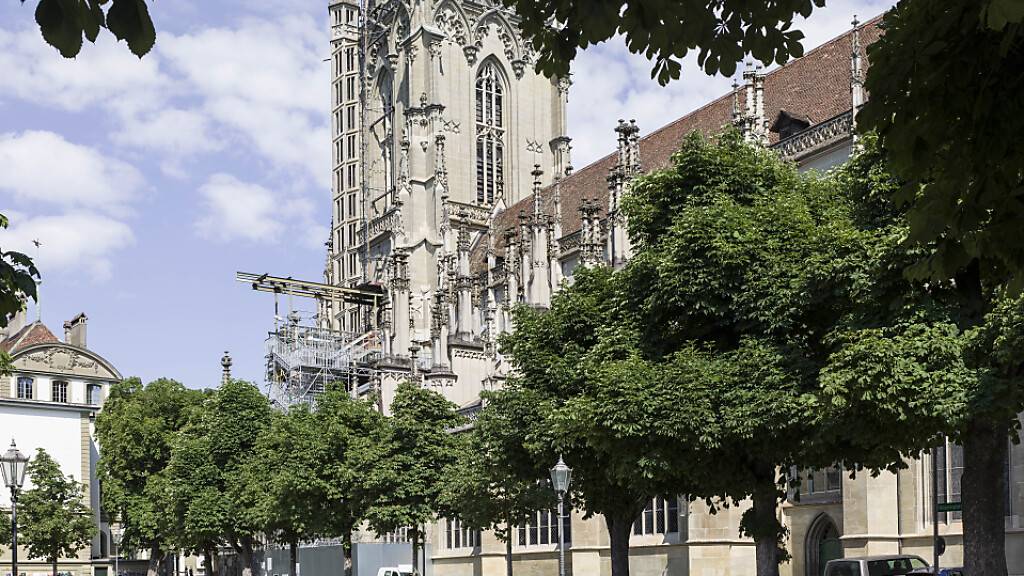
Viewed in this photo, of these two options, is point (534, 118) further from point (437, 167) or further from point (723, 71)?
point (723, 71)

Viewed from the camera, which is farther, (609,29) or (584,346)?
(584,346)

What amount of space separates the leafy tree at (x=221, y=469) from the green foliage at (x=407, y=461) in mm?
10302

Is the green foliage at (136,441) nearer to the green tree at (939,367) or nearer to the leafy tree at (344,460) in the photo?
the leafy tree at (344,460)

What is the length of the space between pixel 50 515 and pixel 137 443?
18.1 feet

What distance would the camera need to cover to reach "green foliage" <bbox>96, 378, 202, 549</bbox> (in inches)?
2514

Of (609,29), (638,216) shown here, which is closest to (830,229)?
(638,216)

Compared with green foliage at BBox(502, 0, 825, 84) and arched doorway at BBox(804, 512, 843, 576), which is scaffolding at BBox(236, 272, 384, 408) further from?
green foliage at BBox(502, 0, 825, 84)

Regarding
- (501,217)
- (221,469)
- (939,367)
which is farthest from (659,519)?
(501,217)

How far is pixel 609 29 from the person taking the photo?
6668 millimetres

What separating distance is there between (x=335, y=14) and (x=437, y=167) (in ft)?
105

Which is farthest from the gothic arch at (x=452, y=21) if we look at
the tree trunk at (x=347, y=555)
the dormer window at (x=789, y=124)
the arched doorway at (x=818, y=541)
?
the arched doorway at (x=818, y=541)

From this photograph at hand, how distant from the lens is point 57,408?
7475 centimetres

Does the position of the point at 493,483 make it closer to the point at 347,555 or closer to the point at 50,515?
the point at 347,555

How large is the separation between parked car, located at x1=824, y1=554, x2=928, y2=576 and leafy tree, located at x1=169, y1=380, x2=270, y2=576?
2799 cm
